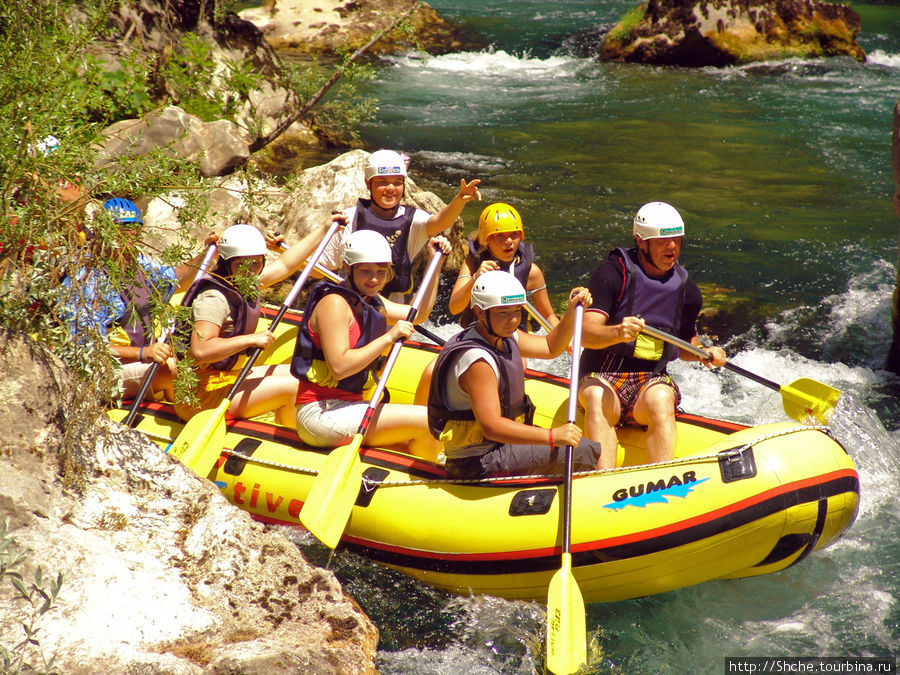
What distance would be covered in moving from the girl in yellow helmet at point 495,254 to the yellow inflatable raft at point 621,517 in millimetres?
1144

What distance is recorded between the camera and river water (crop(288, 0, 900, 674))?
4184mm

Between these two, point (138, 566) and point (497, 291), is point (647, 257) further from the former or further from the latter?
point (138, 566)

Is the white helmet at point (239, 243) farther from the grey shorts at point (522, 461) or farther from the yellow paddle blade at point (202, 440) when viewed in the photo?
the grey shorts at point (522, 461)

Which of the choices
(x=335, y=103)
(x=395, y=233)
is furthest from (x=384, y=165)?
(x=335, y=103)

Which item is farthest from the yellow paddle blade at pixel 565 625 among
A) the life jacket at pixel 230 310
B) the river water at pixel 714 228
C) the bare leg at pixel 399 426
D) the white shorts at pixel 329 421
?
the life jacket at pixel 230 310

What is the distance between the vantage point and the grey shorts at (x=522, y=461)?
165 inches

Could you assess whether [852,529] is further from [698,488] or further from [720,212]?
[720,212]

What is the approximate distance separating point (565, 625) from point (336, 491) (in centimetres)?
126

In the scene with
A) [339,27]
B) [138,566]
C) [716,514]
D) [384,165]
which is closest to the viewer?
[138,566]

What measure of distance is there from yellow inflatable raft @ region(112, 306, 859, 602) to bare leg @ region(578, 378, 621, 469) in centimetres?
35

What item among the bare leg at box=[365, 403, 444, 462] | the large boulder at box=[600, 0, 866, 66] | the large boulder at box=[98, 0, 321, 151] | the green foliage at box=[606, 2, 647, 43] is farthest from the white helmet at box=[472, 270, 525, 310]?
the green foliage at box=[606, 2, 647, 43]

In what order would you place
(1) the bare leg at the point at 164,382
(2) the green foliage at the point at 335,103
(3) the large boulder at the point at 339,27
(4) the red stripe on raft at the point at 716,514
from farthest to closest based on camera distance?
1. (3) the large boulder at the point at 339,27
2. (2) the green foliage at the point at 335,103
3. (1) the bare leg at the point at 164,382
4. (4) the red stripe on raft at the point at 716,514

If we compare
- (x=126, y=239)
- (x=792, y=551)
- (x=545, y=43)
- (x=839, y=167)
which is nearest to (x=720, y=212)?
(x=839, y=167)

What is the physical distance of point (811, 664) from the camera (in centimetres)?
400
